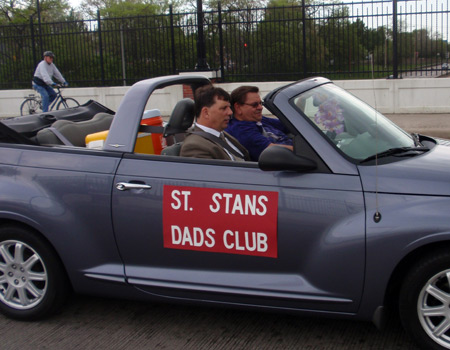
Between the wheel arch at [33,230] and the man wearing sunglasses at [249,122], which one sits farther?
the man wearing sunglasses at [249,122]

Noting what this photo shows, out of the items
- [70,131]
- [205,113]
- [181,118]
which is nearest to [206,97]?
[205,113]

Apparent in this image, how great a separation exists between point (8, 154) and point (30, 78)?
50.6ft

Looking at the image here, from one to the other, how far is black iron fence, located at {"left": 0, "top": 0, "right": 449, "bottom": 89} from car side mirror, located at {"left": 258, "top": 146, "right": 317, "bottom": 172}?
10.5 metres

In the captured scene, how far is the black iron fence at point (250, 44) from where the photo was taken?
1384 centimetres

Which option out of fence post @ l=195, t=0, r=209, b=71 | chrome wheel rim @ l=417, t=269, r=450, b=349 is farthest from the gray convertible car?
fence post @ l=195, t=0, r=209, b=71

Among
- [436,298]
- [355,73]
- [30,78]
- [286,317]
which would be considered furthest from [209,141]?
[30,78]

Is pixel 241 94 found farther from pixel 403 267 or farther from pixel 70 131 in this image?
pixel 403 267

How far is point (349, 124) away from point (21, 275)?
2320 millimetres

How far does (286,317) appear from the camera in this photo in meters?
3.77

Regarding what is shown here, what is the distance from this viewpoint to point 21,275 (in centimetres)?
379

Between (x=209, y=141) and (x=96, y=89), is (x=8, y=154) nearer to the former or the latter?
(x=209, y=141)

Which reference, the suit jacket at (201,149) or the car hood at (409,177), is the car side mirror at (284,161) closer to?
the car hood at (409,177)

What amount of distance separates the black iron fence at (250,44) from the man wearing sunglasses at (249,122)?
924 cm

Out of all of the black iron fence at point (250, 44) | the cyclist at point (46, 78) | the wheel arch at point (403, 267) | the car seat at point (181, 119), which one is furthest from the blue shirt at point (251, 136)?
the cyclist at point (46, 78)
